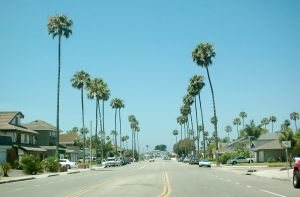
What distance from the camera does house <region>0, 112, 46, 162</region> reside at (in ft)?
227

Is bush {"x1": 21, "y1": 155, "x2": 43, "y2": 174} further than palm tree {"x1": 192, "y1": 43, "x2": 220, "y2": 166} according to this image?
No

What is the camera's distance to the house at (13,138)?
69250 mm

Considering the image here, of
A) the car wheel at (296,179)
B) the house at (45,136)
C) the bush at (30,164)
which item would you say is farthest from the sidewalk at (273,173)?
the house at (45,136)

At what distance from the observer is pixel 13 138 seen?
2972 inches

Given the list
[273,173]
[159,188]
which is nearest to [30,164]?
[273,173]

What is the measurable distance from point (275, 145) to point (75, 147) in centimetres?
6482

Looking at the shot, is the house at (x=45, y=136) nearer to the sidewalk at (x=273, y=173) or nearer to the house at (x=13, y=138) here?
the house at (x=13, y=138)

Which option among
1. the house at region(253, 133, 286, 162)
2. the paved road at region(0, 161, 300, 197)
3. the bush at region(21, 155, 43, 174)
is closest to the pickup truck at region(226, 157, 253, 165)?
the house at region(253, 133, 286, 162)

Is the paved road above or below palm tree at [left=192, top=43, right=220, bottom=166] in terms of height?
below

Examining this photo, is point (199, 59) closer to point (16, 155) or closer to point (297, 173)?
point (16, 155)

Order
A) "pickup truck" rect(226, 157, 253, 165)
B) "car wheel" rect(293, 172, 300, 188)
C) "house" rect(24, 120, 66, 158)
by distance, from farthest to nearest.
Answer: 1. "house" rect(24, 120, 66, 158)
2. "pickup truck" rect(226, 157, 253, 165)
3. "car wheel" rect(293, 172, 300, 188)

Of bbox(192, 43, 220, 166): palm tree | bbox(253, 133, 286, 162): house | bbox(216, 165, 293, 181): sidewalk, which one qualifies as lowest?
bbox(216, 165, 293, 181): sidewalk

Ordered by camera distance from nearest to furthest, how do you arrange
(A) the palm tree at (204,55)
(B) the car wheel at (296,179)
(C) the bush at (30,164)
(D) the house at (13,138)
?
1. (B) the car wheel at (296,179)
2. (C) the bush at (30,164)
3. (D) the house at (13,138)
4. (A) the palm tree at (204,55)

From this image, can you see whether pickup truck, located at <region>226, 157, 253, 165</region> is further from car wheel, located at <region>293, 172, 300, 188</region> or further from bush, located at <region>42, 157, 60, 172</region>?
car wheel, located at <region>293, 172, 300, 188</region>
